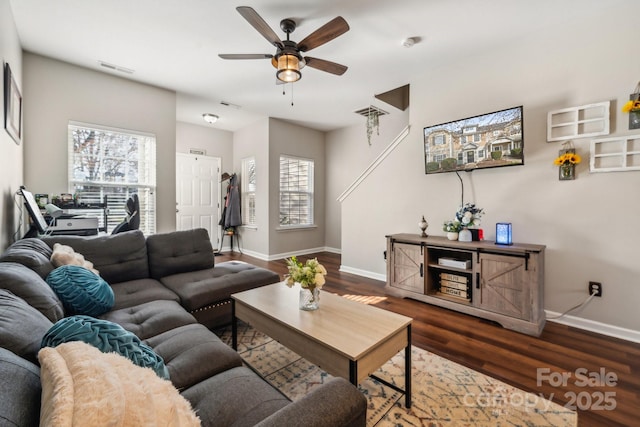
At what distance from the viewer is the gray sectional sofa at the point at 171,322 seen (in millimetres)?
748

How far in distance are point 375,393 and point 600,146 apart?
2.86 meters

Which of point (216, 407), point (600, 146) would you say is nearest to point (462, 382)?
point (216, 407)

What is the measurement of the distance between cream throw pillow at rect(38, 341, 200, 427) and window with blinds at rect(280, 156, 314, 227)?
5.03m

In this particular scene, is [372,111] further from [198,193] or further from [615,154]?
[198,193]

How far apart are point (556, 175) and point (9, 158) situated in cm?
510

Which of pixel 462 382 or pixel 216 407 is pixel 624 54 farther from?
pixel 216 407

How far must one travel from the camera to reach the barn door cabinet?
2.43 meters

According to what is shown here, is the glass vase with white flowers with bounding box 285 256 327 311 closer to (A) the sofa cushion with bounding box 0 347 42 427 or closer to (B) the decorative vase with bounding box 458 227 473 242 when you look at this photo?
(A) the sofa cushion with bounding box 0 347 42 427

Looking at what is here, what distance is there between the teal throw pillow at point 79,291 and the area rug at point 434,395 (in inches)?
40.5

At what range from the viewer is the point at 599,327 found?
245 cm

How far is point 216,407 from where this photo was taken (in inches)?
38.9

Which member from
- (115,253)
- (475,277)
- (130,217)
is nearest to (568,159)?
(475,277)

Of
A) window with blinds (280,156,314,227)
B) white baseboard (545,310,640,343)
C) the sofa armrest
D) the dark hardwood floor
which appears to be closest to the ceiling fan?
the sofa armrest

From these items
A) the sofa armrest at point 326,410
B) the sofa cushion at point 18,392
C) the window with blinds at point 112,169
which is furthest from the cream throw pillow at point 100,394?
the window with blinds at point 112,169
